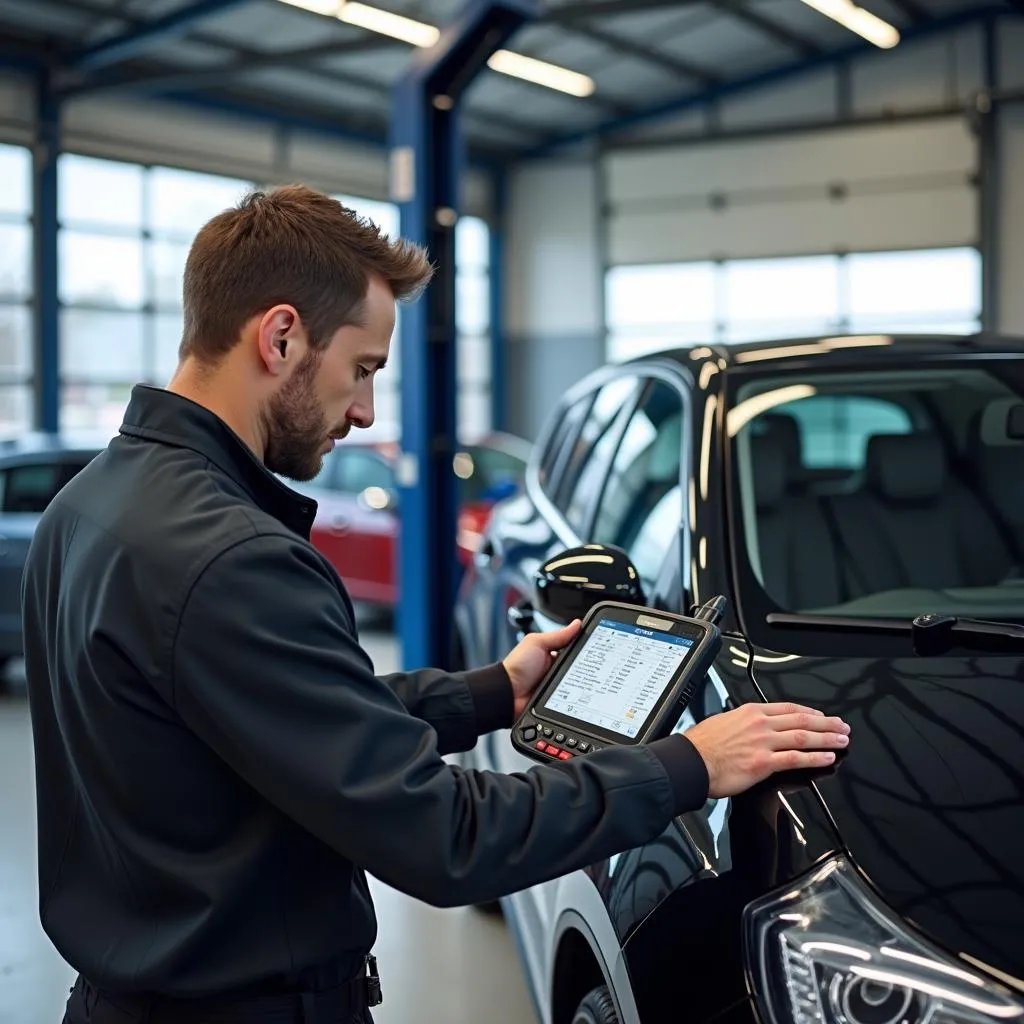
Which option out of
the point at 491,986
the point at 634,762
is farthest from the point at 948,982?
the point at 491,986

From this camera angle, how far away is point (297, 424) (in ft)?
4.39

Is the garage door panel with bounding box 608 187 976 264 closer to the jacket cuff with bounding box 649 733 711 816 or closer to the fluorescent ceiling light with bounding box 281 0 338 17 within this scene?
the fluorescent ceiling light with bounding box 281 0 338 17

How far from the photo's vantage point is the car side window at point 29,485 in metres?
6.10

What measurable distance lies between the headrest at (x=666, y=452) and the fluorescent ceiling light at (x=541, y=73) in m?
10.8

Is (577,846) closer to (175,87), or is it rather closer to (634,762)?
(634,762)

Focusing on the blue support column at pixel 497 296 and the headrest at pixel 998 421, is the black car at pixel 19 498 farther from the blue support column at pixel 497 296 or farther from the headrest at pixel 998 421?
the blue support column at pixel 497 296

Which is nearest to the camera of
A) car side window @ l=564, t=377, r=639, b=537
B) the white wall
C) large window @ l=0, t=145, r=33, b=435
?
car side window @ l=564, t=377, r=639, b=537

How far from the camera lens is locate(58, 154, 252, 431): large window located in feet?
40.6

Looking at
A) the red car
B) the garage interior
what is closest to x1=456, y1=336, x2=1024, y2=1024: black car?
the red car

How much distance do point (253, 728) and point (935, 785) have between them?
2.67ft

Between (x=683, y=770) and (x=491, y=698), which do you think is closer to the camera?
(x=683, y=770)

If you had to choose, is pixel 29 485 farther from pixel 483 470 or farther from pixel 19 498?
pixel 483 470

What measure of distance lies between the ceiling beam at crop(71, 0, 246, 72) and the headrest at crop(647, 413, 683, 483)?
8.54 meters

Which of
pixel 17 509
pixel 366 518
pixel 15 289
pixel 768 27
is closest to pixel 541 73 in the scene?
pixel 768 27
